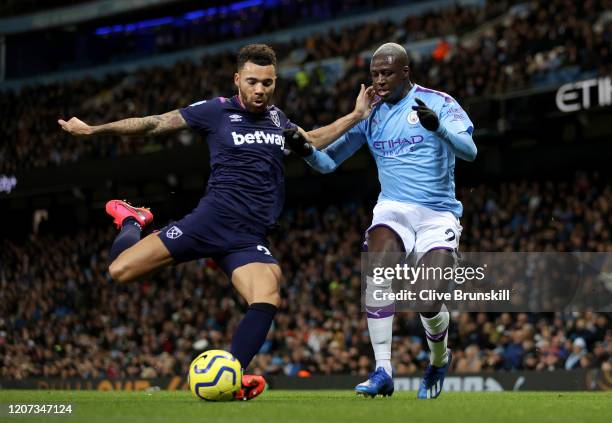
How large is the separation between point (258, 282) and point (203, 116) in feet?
4.76

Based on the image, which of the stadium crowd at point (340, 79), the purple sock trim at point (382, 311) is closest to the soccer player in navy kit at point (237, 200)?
the purple sock trim at point (382, 311)

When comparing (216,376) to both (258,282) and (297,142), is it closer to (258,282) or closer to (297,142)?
(258,282)

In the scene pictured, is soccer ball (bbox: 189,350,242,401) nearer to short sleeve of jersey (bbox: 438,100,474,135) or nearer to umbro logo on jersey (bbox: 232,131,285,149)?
umbro logo on jersey (bbox: 232,131,285,149)

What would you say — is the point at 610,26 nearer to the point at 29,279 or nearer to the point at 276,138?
the point at 276,138

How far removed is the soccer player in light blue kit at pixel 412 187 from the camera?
8023 millimetres

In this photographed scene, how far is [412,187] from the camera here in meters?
Result: 8.20

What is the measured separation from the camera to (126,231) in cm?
819

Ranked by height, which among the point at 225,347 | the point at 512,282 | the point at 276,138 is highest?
the point at 276,138

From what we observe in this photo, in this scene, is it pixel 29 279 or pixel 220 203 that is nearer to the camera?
pixel 220 203

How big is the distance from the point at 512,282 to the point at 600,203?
3108mm

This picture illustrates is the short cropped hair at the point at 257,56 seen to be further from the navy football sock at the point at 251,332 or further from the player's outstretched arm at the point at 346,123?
the navy football sock at the point at 251,332

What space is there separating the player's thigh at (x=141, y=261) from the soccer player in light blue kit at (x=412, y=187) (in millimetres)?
1432

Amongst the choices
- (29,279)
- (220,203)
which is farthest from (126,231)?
(29,279)

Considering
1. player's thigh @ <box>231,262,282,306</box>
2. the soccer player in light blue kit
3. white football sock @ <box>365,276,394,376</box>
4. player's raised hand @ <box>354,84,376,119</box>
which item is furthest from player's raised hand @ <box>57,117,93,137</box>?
white football sock @ <box>365,276,394,376</box>
